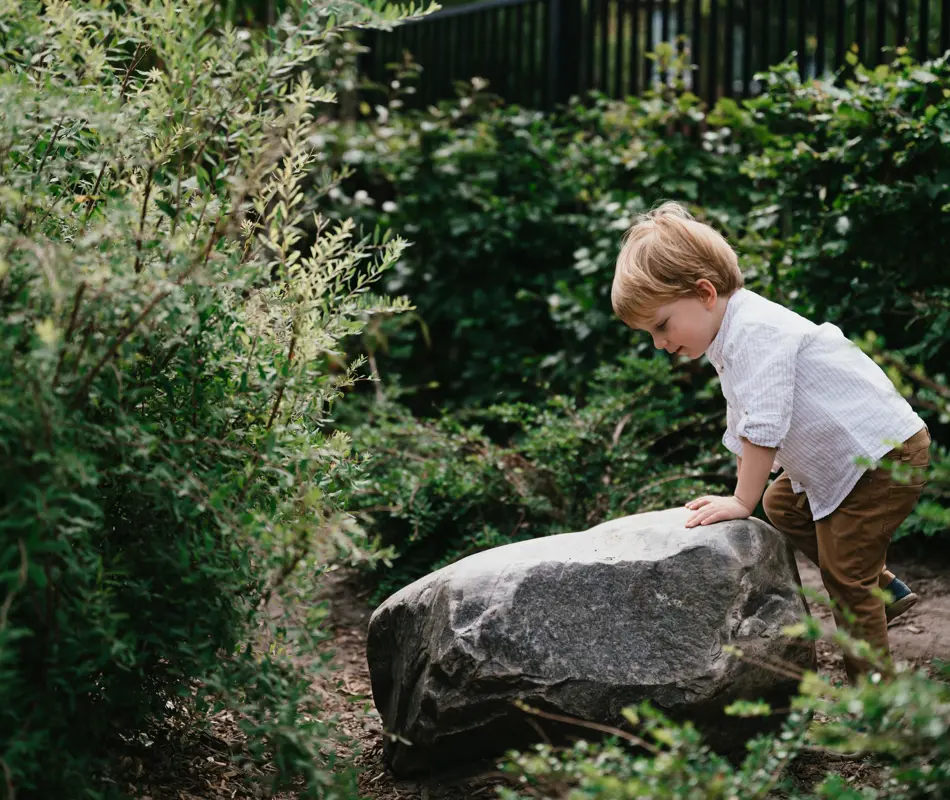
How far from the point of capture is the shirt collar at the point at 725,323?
2977 mm

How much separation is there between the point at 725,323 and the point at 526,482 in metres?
1.51

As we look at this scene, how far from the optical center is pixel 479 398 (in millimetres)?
6094

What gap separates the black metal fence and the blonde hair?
9.13 feet

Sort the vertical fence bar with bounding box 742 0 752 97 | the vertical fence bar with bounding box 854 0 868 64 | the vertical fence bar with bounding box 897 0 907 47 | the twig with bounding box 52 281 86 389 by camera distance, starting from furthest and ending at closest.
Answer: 1. the vertical fence bar with bounding box 742 0 752 97
2. the vertical fence bar with bounding box 854 0 868 64
3. the vertical fence bar with bounding box 897 0 907 47
4. the twig with bounding box 52 281 86 389

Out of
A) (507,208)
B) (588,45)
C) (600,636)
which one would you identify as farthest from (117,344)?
(588,45)

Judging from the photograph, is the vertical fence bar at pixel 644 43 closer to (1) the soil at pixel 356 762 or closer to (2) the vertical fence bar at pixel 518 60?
(2) the vertical fence bar at pixel 518 60

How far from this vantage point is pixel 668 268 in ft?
9.79

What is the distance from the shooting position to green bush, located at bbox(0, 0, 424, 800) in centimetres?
194

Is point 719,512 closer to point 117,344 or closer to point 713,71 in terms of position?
point 117,344

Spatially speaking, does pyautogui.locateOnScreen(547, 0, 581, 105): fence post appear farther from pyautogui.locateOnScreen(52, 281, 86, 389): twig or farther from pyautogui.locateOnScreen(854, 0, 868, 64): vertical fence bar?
pyautogui.locateOnScreen(52, 281, 86, 389): twig

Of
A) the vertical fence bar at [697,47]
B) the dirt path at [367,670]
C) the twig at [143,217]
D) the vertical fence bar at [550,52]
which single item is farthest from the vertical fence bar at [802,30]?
the twig at [143,217]

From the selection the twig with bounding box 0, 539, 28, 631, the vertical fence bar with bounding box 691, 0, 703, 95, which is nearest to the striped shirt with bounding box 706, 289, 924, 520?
the twig with bounding box 0, 539, 28, 631

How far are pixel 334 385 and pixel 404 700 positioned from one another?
2.96 ft

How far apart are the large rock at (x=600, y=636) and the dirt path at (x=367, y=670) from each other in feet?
0.43
